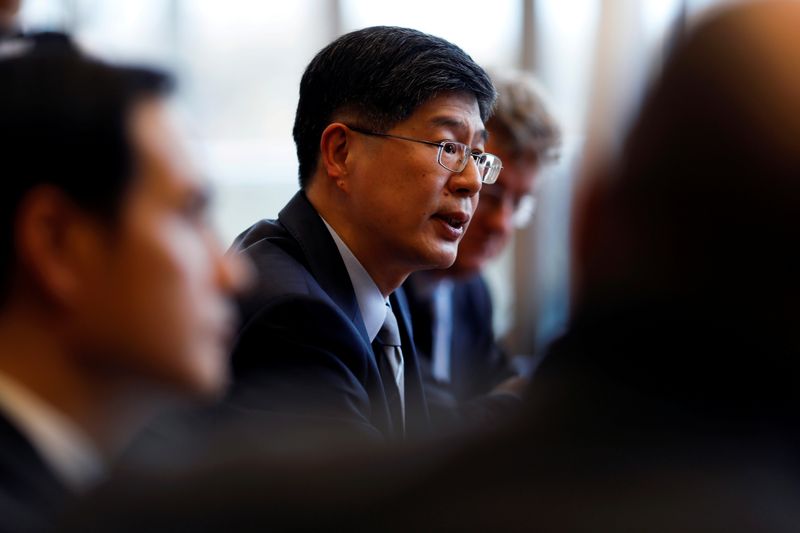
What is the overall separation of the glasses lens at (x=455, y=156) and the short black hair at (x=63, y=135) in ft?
3.57

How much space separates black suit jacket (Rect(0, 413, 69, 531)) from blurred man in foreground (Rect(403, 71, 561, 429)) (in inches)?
63.6

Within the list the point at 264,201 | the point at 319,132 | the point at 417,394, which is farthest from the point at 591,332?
the point at 264,201

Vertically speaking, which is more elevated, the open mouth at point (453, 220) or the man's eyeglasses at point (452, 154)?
the man's eyeglasses at point (452, 154)

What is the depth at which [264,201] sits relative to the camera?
4.95 m

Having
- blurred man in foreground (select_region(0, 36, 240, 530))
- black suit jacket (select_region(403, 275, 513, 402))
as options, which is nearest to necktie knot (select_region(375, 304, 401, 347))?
black suit jacket (select_region(403, 275, 513, 402))

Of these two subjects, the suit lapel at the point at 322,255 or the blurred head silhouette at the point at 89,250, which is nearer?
the blurred head silhouette at the point at 89,250

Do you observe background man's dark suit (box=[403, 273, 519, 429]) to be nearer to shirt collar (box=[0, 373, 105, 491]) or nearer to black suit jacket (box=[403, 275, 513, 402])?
black suit jacket (box=[403, 275, 513, 402])

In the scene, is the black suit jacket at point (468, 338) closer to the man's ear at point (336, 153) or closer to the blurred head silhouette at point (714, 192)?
the man's ear at point (336, 153)

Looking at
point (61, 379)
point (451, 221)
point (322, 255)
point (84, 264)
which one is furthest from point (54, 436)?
point (451, 221)

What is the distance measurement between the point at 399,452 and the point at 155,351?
0.26 meters

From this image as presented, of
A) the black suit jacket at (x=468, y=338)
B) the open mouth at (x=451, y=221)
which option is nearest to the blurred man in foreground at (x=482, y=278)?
the black suit jacket at (x=468, y=338)

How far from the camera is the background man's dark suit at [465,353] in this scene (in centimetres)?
230

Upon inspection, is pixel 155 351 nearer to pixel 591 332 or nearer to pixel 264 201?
pixel 591 332

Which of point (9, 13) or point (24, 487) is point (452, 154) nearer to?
point (9, 13)
